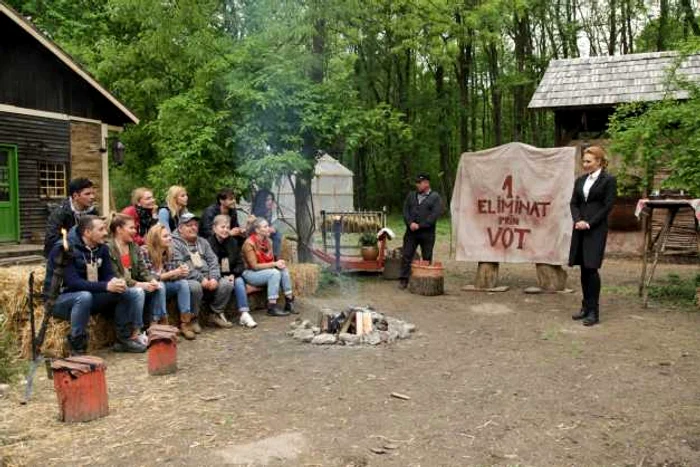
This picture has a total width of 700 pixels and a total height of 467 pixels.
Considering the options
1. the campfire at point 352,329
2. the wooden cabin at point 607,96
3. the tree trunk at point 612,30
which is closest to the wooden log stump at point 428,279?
the campfire at point 352,329

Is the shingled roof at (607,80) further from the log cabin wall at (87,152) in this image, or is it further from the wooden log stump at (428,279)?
the log cabin wall at (87,152)

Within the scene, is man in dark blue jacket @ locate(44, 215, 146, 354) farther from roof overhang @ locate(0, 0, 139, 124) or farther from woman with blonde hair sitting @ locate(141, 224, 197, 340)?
roof overhang @ locate(0, 0, 139, 124)

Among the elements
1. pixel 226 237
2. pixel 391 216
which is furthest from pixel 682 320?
pixel 391 216

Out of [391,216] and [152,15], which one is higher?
[152,15]

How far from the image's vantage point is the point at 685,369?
5.18 metres

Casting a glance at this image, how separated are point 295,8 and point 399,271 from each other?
4637 millimetres

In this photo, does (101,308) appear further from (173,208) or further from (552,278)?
(552,278)

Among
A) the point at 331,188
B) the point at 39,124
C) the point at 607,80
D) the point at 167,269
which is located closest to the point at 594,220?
the point at 167,269

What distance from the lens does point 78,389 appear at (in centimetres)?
403

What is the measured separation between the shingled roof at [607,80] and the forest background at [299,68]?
222 cm

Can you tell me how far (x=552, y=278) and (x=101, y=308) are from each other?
6.25 meters

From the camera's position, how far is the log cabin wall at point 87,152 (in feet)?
48.4

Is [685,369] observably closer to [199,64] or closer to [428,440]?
[428,440]

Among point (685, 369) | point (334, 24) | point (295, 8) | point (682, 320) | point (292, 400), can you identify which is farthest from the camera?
point (334, 24)
